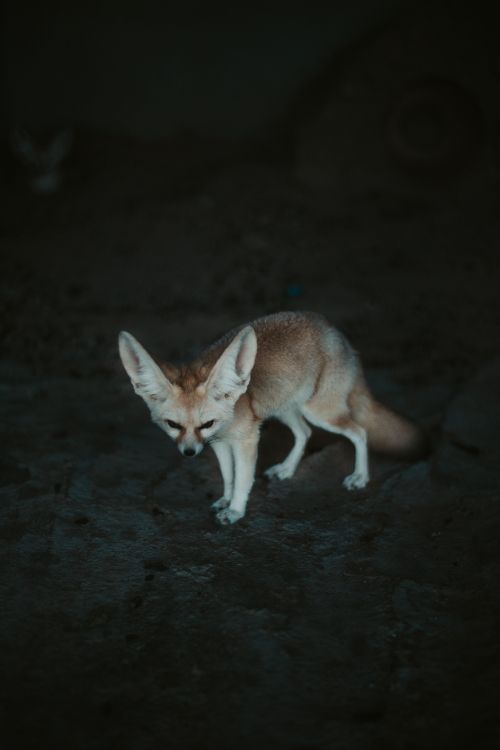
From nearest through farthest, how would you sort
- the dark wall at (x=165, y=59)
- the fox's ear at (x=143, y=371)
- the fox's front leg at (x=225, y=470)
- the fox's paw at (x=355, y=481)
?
the fox's ear at (x=143, y=371), the fox's front leg at (x=225, y=470), the fox's paw at (x=355, y=481), the dark wall at (x=165, y=59)

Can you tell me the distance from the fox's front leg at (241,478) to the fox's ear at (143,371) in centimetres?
51

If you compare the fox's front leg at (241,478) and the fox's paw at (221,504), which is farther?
the fox's paw at (221,504)

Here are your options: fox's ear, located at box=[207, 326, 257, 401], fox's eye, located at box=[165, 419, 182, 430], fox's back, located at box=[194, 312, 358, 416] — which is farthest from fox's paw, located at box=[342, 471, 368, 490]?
fox's eye, located at box=[165, 419, 182, 430]

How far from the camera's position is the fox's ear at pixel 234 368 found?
284cm

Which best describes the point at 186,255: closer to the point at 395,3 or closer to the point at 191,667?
the point at 395,3

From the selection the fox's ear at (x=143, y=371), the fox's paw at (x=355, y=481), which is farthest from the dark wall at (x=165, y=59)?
the fox's ear at (x=143, y=371)

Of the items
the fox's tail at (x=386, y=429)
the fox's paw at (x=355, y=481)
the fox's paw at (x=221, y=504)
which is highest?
the fox's tail at (x=386, y=429)

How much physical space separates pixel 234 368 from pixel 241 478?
2.10 feet

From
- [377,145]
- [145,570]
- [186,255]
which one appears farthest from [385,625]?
[377,145]

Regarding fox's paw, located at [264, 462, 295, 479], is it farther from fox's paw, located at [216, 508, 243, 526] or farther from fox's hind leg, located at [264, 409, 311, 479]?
fox's paw, located at [216, 508, 243, 526]

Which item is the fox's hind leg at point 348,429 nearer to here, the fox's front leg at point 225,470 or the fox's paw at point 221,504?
the fox's front leg at point 225,470

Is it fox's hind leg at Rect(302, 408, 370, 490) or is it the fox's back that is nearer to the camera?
the fox's back

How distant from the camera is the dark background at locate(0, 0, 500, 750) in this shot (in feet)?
7.73

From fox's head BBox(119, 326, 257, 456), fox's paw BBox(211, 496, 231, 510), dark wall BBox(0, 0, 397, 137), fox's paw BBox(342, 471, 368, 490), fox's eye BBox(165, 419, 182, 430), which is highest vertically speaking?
dark wall BBox(0, 0, 397, 137)
